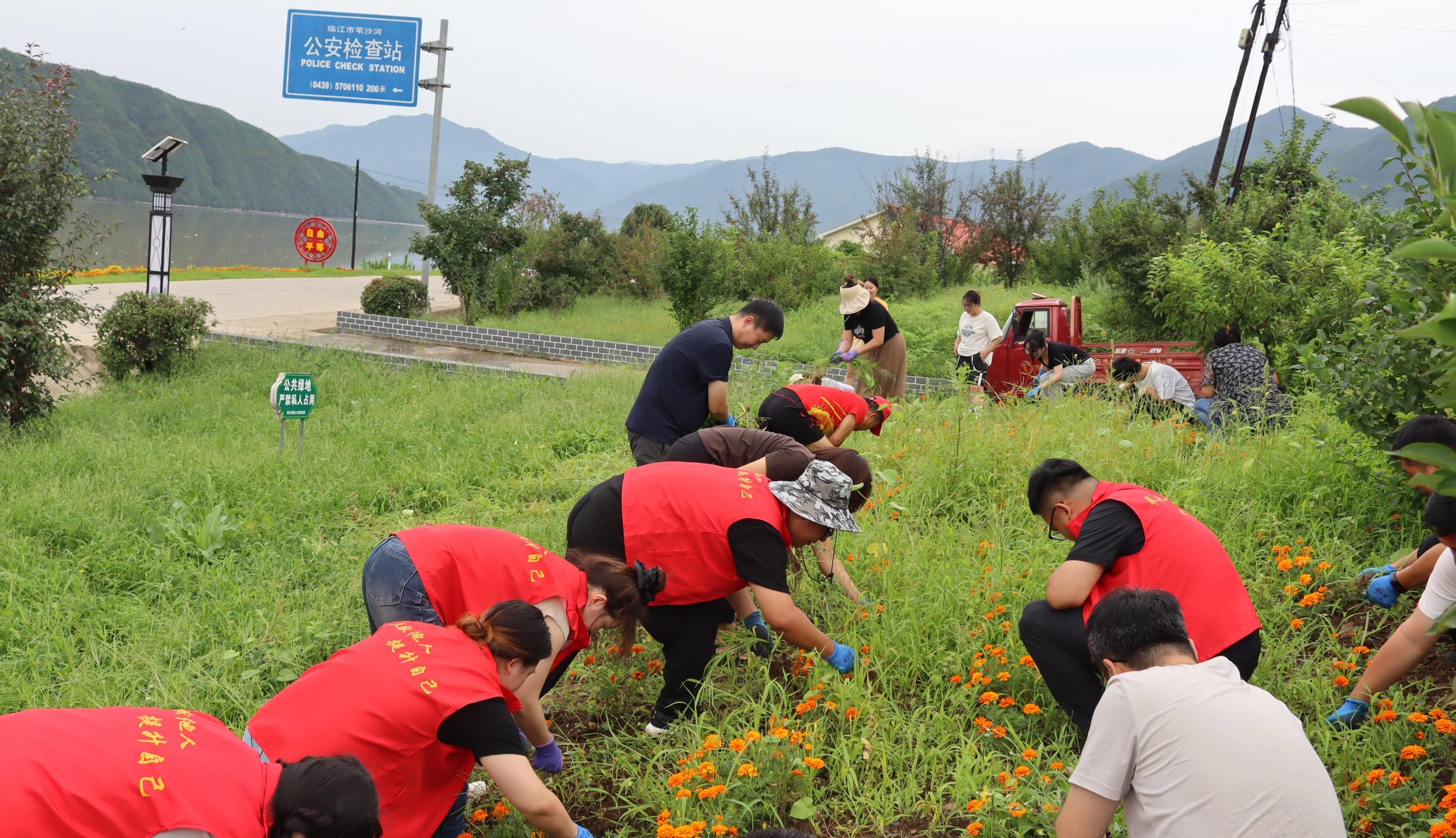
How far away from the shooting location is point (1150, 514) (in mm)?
2840

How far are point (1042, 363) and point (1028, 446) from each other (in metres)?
3.02

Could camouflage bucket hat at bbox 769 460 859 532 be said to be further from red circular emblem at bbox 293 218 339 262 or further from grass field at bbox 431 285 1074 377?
red circular emblem at bbox 293 218 339 262

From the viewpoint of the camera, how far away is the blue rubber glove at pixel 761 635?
3641 millimetres

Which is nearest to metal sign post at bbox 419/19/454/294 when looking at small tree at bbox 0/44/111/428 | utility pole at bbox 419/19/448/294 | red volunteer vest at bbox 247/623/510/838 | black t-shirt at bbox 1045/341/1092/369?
utility pole at bbox 419/19/448/294

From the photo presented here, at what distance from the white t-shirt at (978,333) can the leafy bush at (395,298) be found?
926cm

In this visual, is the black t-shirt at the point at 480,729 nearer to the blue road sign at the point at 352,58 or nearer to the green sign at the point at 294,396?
the green sign at the point at 294,396

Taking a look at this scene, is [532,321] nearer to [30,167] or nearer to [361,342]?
[361,342]

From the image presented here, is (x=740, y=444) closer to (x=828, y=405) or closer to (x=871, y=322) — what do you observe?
(x=828, y=405)

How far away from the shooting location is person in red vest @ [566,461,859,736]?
3084 mm

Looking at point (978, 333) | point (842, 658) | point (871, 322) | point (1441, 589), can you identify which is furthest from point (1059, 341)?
point (842, 658)

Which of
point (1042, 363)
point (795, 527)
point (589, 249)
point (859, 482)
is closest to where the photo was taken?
point (795, 527)

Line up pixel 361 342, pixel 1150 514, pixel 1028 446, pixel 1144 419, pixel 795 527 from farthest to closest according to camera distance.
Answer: pixel 361 342 < pixel 1144 419 < pixel 1028 446 < pixel 795 527 < pixel 1150 514

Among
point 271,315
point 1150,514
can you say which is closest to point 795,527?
point 1150,514

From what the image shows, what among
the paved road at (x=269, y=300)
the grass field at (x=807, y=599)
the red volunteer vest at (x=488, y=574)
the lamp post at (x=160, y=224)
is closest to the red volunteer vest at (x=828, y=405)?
the grass field at (x=807, y=599)
